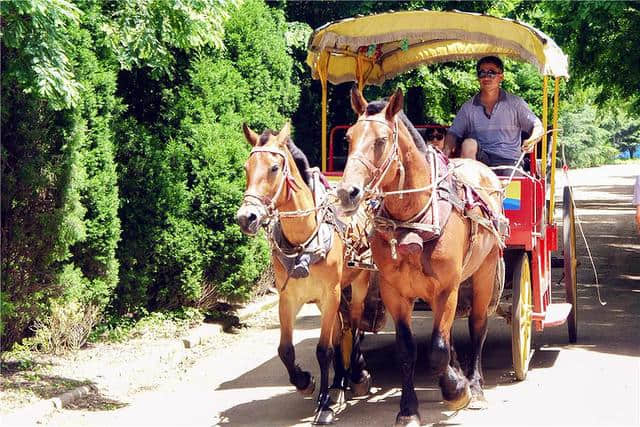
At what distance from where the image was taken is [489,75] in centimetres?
962

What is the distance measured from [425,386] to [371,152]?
2.99 meters

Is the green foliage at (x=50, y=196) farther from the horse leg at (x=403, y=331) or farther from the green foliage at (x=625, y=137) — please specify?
the green foliage at (x=625, y=137)

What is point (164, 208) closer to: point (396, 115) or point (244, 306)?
point (244, 306)

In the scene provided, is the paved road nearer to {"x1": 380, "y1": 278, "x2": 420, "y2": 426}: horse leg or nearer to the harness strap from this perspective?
{"x1": 380, "y1": 278, "x2": 420, "y2": 426}: horse leg

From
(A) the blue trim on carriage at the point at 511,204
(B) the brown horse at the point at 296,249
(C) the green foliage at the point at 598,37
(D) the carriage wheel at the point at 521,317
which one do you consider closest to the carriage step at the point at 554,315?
(D) the carriage wheel at the point at 521,317

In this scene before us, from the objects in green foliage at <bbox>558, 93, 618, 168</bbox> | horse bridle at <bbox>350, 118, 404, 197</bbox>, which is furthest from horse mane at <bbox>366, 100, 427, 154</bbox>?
green foliage at <bbox>558, 93, 618, 168</bbox>

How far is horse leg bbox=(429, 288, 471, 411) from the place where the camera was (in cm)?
717

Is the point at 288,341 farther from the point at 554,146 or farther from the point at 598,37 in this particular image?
the point at 598,37

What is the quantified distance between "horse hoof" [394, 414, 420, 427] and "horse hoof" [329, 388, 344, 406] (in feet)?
3.28

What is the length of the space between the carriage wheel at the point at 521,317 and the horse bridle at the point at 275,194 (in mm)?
2605

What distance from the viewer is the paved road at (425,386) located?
306 inches

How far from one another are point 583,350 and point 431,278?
3.76m

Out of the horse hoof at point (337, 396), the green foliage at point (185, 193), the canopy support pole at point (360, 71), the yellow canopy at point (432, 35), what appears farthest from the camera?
the green foliage at point (185, 193)

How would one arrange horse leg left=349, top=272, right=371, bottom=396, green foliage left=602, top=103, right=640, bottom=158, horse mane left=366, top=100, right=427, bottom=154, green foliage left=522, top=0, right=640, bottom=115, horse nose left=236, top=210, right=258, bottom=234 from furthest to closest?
1. green foliage left=602, top=103, right=640, bottom=158
2. green foliage left=522, top=0, right=640, bottom=115
3. horse leg left=349, top=272, right=371, bottom=396
4. horse mane left=366, top=100, right=427, bottom=154
5. horse nose left=236, top=210, right=258, bottom=234
